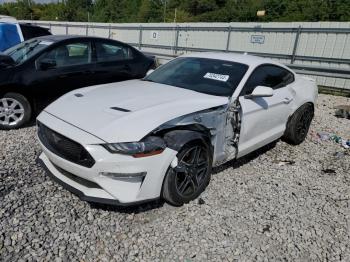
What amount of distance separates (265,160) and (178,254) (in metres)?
2.49

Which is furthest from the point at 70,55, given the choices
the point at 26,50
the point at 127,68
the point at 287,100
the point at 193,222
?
the point at 193,222

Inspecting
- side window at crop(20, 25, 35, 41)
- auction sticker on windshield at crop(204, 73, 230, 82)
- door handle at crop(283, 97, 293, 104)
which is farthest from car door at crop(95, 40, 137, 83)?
side window at crop(20, 25, 35, 41)

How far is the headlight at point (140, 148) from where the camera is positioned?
9.09 ft

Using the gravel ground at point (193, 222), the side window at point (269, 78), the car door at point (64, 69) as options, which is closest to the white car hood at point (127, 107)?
the side window at point (269, 78)

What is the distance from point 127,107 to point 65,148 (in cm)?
72

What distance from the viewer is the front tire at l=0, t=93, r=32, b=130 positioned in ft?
16.7

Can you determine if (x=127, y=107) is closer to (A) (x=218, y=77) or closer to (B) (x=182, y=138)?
(B) (x=182, y=138)

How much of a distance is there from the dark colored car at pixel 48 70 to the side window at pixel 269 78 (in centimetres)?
298

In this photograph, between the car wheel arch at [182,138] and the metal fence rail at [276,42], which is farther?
the metal fence rail at [276,42]

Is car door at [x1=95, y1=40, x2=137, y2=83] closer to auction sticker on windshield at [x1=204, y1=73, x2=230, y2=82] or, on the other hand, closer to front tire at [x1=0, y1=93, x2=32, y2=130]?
front tire at [x1=0, y1=93, x2=32, y2=130]

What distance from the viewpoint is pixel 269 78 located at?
14.9 feet

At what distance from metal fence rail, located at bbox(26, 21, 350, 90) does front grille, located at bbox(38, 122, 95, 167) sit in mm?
10125

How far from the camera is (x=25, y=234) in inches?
110

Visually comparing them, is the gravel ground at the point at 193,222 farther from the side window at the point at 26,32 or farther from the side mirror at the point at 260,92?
the side window at the point at 26,32
